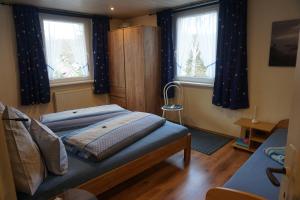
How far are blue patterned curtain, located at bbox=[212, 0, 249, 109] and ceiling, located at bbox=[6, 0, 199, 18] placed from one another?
624 mm

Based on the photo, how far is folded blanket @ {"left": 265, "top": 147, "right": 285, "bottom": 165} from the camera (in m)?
1.84

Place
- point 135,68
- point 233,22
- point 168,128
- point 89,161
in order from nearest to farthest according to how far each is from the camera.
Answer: point 89,161
point 168,128
point 233,22
point 135,68

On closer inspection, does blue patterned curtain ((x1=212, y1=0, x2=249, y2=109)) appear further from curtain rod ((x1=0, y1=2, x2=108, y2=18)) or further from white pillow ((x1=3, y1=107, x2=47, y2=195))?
white pillow ((x1=3, y1=107, x2=47, y2=195))

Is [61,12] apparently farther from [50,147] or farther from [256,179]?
[256,179]

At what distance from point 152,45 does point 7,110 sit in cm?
283

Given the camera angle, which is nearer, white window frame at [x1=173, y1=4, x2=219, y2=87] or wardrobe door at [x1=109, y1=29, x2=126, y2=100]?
white window frame at [x1=173, y1=4, x2=219, y2=87]

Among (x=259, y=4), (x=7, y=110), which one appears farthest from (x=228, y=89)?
(x=7, y=110)

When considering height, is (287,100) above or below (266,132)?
above

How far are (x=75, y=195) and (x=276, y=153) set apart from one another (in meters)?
1.75

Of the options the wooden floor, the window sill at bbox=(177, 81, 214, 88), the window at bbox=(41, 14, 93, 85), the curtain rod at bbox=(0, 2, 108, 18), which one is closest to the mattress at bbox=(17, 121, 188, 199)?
the wooden floor

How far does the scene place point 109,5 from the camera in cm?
338

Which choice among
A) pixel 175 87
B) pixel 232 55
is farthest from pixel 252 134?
pixel 175 87

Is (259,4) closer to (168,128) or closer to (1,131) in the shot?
(168,128)

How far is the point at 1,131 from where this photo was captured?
0.82 metres
